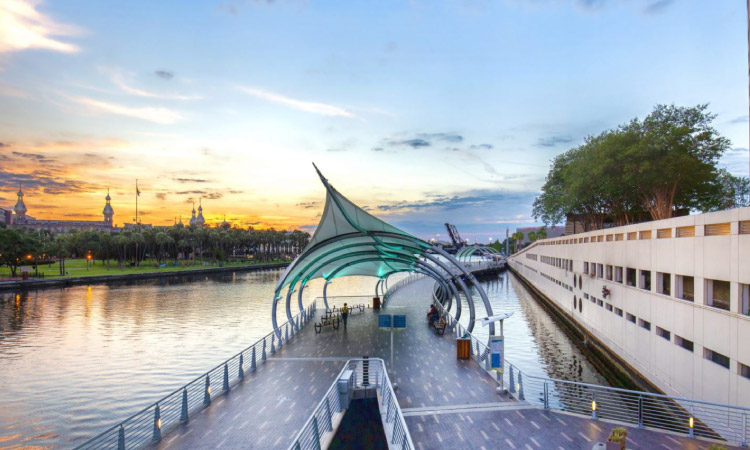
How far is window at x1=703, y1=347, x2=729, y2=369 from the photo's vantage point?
37.8 feet

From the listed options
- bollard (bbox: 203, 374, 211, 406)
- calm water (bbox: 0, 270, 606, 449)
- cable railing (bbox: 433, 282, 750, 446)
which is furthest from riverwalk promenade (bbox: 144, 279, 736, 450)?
calm water (bbox: 0, 270, 606, 449)

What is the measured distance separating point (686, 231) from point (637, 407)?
21.6 feet

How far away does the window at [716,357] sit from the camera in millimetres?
11523

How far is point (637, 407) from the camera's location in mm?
15953

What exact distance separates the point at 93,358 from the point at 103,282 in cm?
4966

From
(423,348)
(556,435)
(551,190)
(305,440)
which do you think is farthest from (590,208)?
(305,440)

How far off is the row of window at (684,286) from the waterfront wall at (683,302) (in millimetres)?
24

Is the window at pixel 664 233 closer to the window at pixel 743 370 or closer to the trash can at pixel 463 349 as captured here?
the window at pixel 743 370

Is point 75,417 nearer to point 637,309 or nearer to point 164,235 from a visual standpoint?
point 637,309

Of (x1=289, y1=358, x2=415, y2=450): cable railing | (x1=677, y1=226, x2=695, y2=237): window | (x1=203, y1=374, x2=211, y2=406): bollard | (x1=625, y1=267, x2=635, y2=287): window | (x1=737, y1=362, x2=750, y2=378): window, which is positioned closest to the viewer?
(x1=289, y1=358, x2=415, y2=450): cable railing

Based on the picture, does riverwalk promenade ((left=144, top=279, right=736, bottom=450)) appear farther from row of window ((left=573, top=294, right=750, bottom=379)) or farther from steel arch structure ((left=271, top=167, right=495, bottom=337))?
steel arch structure ((left=271, top=167, right=495, bottom=337))

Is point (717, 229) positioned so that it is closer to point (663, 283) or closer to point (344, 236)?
point (663, 283)

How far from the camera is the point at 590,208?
5056 centimetres

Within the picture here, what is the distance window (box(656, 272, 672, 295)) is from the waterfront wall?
0.04 meters
